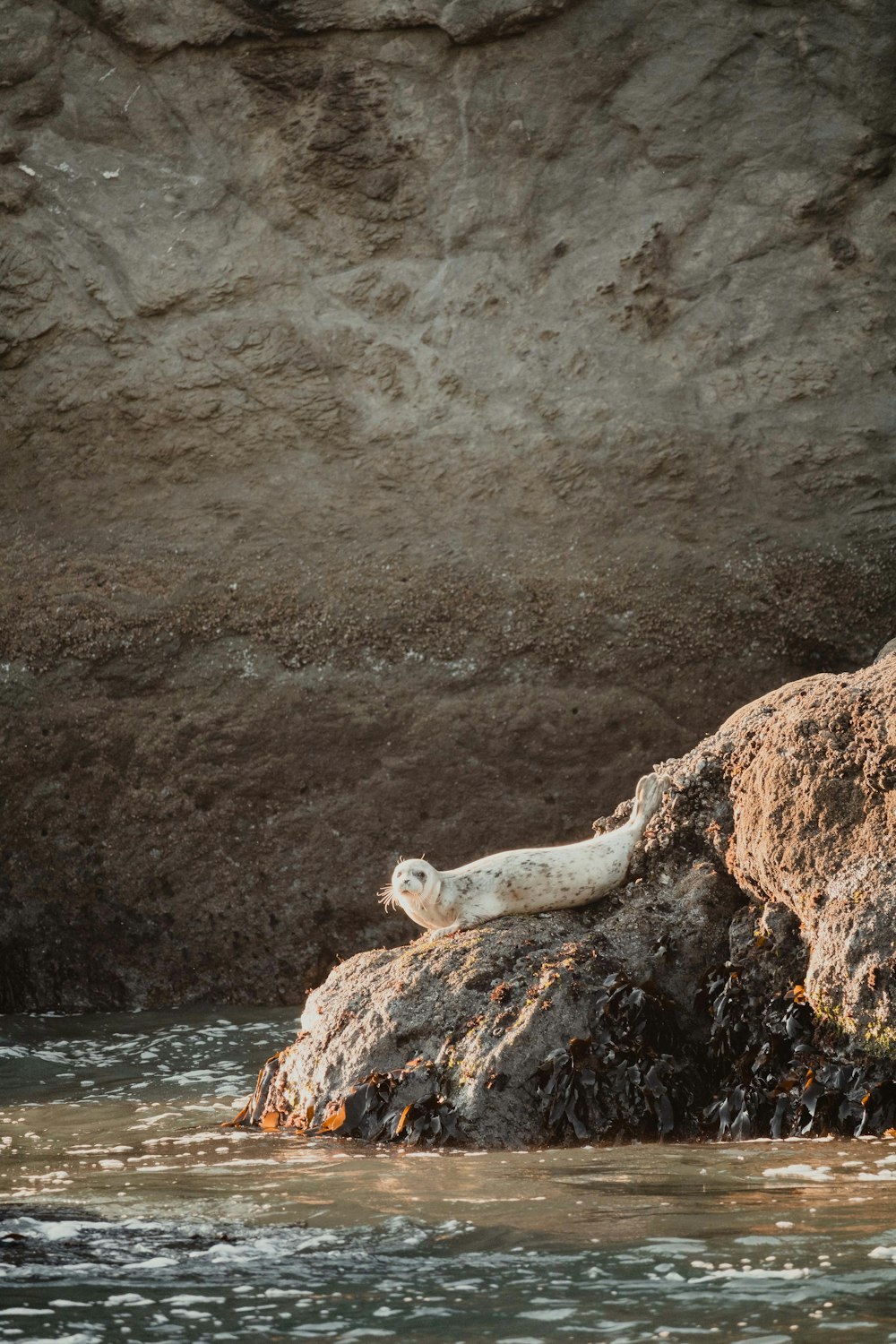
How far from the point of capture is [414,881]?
6.43 meters

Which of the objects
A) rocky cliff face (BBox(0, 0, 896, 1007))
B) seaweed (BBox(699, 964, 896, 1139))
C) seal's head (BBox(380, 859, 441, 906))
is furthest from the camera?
rocky cliff face (BBox(0, 0, 896, 1007))

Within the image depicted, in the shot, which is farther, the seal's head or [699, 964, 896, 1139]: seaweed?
the seal's head

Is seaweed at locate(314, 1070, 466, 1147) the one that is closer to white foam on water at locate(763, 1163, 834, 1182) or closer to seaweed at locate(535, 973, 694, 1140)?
seaweed at locate(535, 973, 694, 1140)

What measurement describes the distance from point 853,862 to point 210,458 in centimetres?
650

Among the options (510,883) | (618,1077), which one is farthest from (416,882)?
(618,1077)

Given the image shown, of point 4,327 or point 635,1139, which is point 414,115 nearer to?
point 4,327

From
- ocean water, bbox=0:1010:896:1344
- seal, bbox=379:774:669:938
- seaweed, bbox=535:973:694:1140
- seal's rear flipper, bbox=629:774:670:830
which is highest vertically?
seal's rear flipper, bbox=629:774:670:830

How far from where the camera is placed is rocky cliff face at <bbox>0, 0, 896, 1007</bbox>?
1045 centimetres

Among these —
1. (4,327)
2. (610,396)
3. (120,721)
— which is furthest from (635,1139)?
(4,327)

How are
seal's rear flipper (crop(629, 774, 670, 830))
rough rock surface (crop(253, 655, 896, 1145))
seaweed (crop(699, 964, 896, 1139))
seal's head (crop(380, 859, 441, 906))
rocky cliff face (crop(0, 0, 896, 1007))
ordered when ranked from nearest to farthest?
seaweed (crop(699, 964, 896, 1139)) → rough rock surface (crop(253, 655, 896, 1145)) → seal's head (crop(380, 859, 441, 906)) → seal's rear flipper (crop(629, 774, 670, 830)) → rocky cliff face (crop(0, 0, 896, 1007))

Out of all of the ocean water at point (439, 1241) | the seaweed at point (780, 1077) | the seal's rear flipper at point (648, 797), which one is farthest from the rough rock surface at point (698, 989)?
the ocean water at point (439, 1241)

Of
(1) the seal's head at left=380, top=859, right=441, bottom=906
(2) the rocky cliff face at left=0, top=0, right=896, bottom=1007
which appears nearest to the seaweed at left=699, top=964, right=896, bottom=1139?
(1) the seal's head at left=380, top=859, right=441, bottom=906

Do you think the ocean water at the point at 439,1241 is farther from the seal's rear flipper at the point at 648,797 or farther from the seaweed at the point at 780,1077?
the seal's rear flipper at the point at 648,797

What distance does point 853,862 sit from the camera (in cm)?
581
